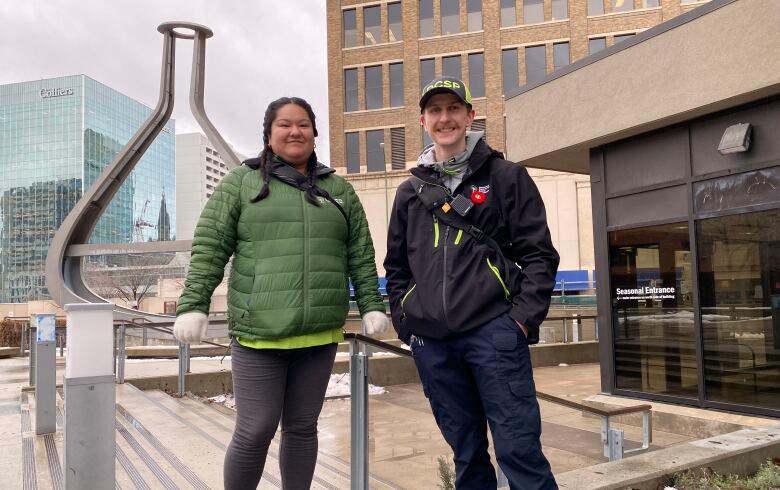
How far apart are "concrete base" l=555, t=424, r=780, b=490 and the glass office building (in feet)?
311

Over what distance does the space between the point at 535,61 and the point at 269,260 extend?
36.4 meters

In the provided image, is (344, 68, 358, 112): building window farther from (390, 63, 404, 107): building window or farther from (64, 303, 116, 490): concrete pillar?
(64, 303, 116, 490): concrete pillar

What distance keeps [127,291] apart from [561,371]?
52.0 meters

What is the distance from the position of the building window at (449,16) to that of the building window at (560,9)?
5389 millimetres

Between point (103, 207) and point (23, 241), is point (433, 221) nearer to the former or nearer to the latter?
point (103, 207)

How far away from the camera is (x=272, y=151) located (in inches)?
118

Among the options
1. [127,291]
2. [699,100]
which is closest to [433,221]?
[699,100]

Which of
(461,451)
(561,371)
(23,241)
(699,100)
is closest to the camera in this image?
(461,451)

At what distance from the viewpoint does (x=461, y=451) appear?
2.69 meters

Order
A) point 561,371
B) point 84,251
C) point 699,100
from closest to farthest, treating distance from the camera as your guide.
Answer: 1. point 699,100
2. point 561,371
3. point 84,251

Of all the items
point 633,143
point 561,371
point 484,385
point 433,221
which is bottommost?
point 561,371

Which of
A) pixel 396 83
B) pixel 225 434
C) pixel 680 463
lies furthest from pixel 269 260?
pixel 396 83

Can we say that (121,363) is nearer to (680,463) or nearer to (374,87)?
(680,463)

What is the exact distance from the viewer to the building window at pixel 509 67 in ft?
120
